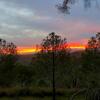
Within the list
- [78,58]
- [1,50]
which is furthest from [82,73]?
[1,50]

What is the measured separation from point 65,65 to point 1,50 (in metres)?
6.87

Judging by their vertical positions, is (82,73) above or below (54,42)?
below

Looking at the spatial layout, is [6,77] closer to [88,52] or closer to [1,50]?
[1,50]

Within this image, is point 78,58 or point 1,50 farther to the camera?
point 1,50

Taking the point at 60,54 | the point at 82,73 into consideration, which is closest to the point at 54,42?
the point at 60,54

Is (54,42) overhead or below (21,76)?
overhead

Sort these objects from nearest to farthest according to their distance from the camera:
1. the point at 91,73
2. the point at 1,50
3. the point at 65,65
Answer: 1. the point at 91,73
2. the point at 65,65
3. the point at 1,50

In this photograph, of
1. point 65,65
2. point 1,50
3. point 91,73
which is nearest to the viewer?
point 91,73

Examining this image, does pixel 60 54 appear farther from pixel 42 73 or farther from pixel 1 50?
pixel 1 50

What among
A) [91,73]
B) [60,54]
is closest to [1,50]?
[60,54]

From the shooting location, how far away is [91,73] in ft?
113

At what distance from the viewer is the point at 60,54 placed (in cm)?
3612

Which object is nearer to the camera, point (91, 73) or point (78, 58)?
point (91, 73)

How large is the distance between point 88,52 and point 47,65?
3.83 m
